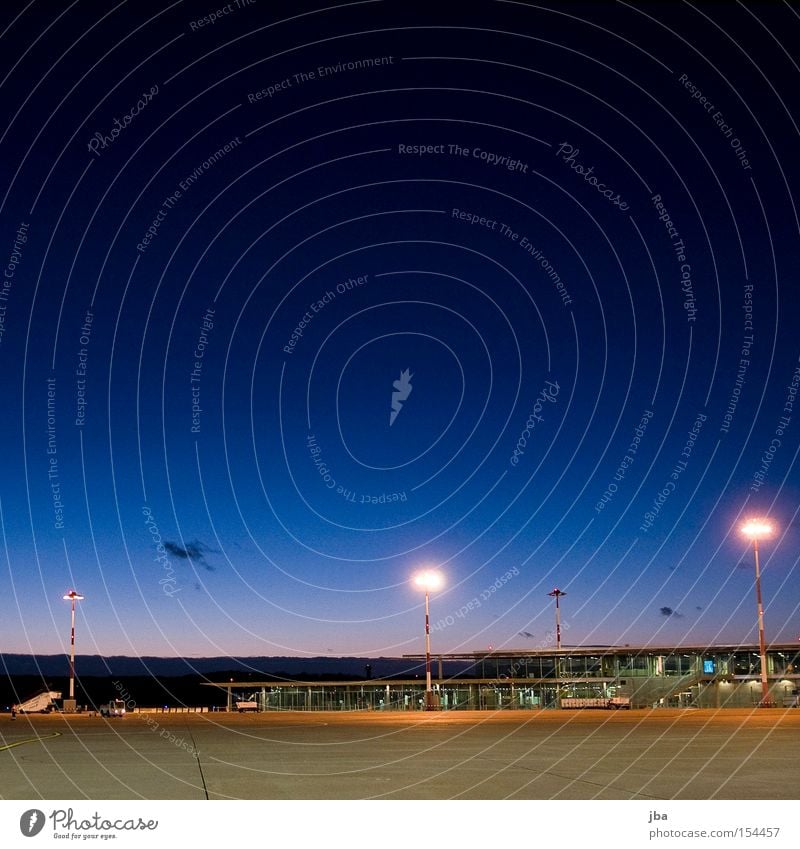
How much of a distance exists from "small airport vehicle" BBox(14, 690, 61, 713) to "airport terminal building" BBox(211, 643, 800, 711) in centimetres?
1413

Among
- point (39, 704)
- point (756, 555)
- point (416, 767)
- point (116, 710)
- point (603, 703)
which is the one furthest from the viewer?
point (39, 704)

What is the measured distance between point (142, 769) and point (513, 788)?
7.55 metres

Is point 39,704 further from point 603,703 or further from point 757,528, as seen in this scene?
point 757,528

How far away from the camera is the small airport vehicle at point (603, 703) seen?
66562 millimetres

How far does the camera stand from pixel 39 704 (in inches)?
3056

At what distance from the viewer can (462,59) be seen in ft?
57.4

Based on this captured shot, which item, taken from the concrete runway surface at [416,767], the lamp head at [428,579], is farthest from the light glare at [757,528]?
the concrete runway surface at [416,767]

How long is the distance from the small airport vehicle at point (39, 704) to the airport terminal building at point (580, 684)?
556 inches

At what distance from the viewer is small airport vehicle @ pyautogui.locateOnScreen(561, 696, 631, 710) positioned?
6656 centimetres

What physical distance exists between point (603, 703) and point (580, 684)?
54.2ft

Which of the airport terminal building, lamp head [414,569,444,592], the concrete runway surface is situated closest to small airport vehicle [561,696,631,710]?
the airport terminal building
